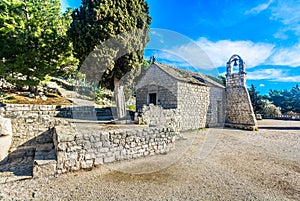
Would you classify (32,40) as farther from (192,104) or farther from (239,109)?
(239,109)

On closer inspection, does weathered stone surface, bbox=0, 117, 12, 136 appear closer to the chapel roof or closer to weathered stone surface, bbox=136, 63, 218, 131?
weathered stone surface, bbox=136, 63, 218, 131

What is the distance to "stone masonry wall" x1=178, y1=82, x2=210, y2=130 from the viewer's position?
10.5m

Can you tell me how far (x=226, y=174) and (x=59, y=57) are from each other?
10781mm

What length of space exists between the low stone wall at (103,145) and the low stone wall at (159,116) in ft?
5.90

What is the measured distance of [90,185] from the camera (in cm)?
358

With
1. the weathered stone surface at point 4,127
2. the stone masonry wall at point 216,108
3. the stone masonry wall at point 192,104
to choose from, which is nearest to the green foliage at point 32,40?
the weathered stone surface at point 4,127

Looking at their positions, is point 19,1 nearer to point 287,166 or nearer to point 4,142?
point 4,142

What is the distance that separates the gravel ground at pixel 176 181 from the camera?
3197mm

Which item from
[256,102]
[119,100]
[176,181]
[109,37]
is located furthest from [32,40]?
[256,102]

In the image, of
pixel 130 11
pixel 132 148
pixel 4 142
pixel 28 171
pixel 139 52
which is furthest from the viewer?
pixel 139 52

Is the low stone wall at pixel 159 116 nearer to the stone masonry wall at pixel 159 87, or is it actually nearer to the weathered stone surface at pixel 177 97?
the weathered stone surface at pixel 177 97

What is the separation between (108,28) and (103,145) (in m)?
5.82

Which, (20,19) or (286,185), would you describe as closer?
(286,185)

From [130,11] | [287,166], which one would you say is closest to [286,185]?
[287,166]
